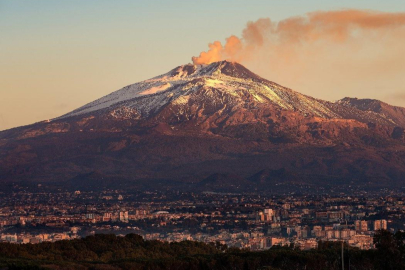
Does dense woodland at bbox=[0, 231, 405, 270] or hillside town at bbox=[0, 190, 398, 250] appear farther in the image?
hillside town at bbox=[0, 190, 398, 250]

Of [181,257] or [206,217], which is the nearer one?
[181,257]

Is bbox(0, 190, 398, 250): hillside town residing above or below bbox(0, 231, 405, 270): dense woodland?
above

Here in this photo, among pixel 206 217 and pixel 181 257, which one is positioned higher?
pixel 206 217

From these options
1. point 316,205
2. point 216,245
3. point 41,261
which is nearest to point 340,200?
point 316,205
